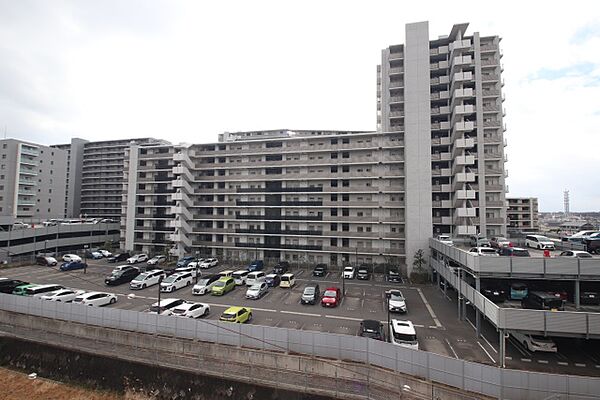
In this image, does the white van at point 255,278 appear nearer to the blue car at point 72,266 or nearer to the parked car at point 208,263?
the parked car at point 208,263

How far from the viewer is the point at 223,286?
32.1 meters

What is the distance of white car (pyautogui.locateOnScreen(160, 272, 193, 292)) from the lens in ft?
107

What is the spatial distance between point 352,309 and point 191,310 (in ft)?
48.3

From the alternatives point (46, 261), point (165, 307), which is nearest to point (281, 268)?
point (165, 307)

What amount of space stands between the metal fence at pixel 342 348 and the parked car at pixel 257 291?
10.7 m

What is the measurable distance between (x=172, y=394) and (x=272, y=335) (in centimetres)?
755

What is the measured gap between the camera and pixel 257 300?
101ft

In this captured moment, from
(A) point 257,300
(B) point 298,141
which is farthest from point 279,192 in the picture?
(A) point 257,300

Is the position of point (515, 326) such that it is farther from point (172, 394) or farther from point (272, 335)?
point (172, 394)

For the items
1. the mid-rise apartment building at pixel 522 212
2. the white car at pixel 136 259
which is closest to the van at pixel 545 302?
the white car at pixel 136 259

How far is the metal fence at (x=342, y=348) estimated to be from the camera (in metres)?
13.9

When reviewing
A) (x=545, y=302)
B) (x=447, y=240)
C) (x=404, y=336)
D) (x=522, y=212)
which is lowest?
(x=404, y=336)

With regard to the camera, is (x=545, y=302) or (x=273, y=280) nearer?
(x=545, y=302)

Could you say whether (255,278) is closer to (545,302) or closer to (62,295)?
(62,295)
